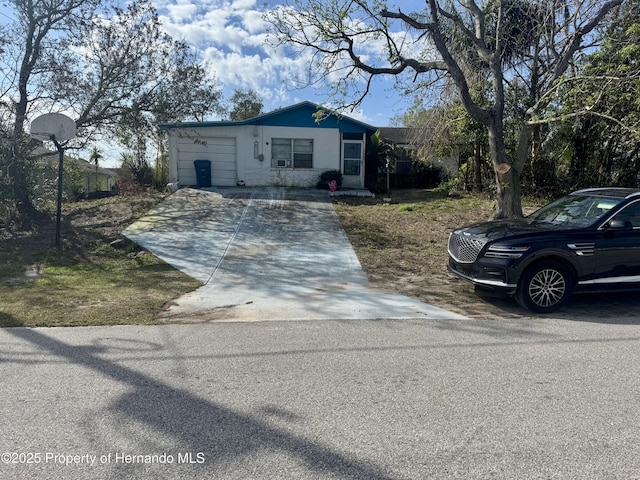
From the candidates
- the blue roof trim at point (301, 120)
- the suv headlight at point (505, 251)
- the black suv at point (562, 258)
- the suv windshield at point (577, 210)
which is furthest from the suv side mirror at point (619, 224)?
the blue roof trim at point (301, 120)

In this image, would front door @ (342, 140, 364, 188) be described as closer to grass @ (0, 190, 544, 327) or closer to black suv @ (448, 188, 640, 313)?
grass @ (0, 190, 544, 327)

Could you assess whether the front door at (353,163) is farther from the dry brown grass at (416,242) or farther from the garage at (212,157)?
the garage at (212,157)

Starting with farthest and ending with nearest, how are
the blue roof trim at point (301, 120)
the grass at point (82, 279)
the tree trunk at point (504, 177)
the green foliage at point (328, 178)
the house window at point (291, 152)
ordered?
the house window at point (291, 152), the green foliage at point (328, 178), the blue roof trim at point (301, 120), the tree trunk at point (504, 177), the grass at point (82, 279)

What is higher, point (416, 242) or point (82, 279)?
point (416, 242)

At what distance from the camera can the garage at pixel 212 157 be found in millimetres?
19800

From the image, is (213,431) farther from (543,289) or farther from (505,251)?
(543,289)

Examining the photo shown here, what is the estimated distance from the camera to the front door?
2048 centimetres

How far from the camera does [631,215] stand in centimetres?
650

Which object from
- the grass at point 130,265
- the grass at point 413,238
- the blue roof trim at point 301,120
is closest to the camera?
the grass at point 130,265

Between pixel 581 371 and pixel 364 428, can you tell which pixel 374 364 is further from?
pixel 581 371

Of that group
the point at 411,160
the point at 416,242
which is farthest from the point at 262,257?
the point at 411,160

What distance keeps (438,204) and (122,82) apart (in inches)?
473

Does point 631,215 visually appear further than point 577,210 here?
No

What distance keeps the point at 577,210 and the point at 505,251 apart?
1797mm
